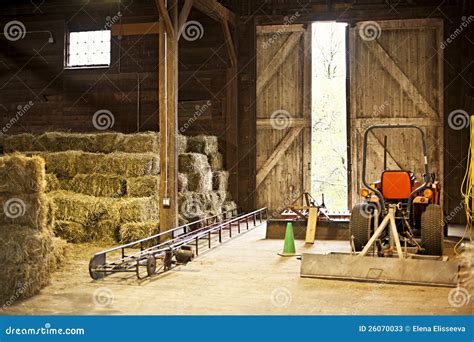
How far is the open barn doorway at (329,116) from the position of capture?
18969 mm

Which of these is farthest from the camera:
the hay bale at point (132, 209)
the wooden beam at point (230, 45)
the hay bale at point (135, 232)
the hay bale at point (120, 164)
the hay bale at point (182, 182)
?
the wooden beam at point (230, 45)

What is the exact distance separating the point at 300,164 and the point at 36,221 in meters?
8.29

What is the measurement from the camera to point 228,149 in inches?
549

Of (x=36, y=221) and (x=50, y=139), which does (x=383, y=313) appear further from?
(x=50, y=139)

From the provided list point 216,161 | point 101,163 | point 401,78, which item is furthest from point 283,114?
point 101,163

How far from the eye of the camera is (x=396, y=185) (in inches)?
290

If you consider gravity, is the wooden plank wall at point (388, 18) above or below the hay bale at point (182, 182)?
above

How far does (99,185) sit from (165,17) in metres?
2.92

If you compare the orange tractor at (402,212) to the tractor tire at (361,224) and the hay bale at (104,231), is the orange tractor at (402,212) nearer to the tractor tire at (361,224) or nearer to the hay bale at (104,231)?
the tractor tire at (361,224)

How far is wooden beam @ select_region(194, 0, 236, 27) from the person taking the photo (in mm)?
11508

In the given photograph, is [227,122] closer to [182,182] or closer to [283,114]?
[283,114]

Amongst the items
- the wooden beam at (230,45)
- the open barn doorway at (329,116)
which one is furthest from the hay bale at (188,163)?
the open barn doorway at (329,116)

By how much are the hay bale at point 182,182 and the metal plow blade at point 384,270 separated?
444 cm

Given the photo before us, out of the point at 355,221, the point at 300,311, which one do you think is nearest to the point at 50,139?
the point at 355,221
